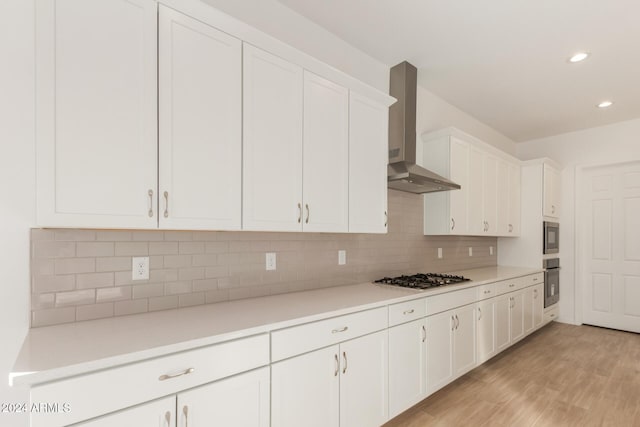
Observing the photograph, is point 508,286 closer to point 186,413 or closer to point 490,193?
point 490,193

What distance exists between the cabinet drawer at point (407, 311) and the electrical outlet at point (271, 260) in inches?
33.2

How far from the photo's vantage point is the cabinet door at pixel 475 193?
12.1ft

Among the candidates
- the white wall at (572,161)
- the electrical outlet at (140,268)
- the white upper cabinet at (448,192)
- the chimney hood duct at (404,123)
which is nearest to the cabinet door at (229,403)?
the electrical outlet at (140,268)

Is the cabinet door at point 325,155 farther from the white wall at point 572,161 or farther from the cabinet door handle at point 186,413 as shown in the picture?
the white wall at point 572,161

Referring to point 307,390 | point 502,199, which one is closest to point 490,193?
point 502,199

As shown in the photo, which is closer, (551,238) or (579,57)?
(579,57)

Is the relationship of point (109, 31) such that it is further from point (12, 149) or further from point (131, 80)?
point (12, 149)

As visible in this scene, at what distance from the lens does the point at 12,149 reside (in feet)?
4.48

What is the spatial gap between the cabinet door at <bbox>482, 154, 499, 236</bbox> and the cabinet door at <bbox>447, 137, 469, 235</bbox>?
465mm

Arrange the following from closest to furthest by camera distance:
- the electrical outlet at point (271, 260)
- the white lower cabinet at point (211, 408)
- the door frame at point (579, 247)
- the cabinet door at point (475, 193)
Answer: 1. the white lower cabinet at point (211, 408)
2. the electrical outlet at point (271, 260)
3. the cabinet door at point (475, 193)
4. the door frame at point (579, 247)

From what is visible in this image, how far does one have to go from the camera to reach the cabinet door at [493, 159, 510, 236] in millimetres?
4184

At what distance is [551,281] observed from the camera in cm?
460

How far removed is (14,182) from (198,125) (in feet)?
2.63

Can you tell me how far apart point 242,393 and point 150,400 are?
389 millimetres
